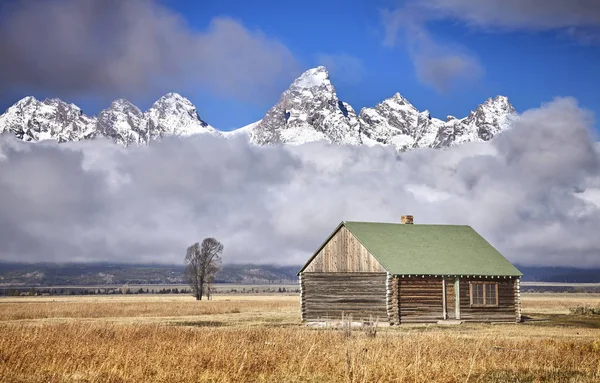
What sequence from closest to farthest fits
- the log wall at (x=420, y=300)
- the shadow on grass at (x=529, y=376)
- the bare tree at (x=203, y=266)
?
the shadow on grass at (x=529, y=376) < the log wall at (x=420, y=300) < the bare tree at (x=203, y=266)

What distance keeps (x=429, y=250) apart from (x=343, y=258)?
656cm

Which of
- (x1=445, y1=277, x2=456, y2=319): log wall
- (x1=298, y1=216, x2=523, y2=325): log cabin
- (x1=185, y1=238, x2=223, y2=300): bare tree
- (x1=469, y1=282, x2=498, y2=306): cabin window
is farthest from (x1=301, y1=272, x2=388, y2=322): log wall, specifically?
(x1=185, y1=238, x2=223, y2=300): bare tree

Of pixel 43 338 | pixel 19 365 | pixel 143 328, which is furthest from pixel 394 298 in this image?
pixel 19 365

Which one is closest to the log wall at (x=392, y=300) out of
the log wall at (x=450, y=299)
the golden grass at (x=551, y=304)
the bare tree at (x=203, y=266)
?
the log wall at (x=450, y=299)

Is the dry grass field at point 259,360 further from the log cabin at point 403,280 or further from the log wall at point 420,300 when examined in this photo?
the log cabin at point 403,280

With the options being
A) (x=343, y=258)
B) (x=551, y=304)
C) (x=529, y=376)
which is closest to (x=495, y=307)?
(x=343, y=258)

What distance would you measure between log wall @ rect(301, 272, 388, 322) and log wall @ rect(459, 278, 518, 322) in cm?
587

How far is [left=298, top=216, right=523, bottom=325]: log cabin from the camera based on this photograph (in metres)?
48.7

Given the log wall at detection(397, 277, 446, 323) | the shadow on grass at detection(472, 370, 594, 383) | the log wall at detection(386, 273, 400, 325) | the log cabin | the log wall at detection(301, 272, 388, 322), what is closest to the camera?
the shadow on grass at detection(472, 370, 594, 383)

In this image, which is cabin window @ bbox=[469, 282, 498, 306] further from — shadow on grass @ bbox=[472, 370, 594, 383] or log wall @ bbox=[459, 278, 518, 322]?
shadow on grass @ bbox=[472, 370, 594, 383]

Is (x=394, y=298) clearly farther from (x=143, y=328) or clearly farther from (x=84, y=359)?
(x=84, y=359)

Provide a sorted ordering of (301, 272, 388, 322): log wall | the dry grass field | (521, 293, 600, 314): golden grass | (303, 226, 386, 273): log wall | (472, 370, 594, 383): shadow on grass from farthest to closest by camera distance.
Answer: (521, 293, 600, 314): golden grass < (303, 226, 386, 273): log wall < (301, 272, 388, 322): log wall < (472, 370, 594, 383): shadow on grass < the dry grass field

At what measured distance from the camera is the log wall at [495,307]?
49.9 m

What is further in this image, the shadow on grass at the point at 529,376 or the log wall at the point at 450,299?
the log wall at the point at 450,299
